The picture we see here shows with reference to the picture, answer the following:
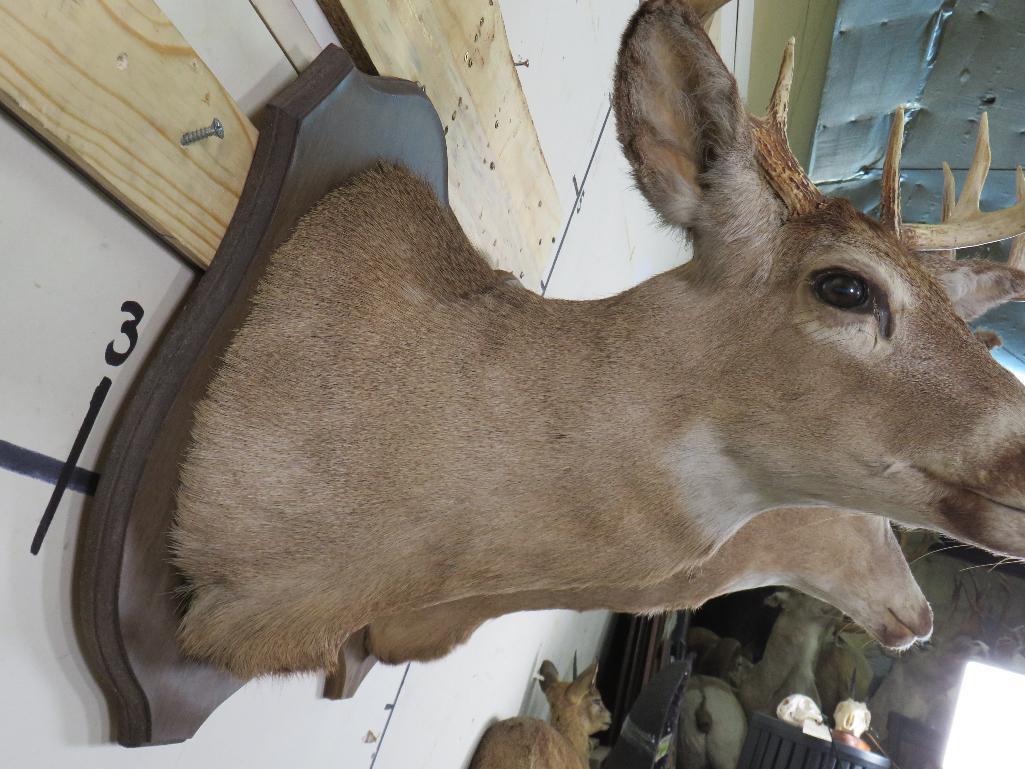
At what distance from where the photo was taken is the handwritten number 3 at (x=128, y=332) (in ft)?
2.19

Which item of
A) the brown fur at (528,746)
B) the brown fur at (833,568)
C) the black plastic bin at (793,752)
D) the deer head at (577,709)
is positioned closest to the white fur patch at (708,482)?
the brown fur at (833,568)

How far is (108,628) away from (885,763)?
2538 mm

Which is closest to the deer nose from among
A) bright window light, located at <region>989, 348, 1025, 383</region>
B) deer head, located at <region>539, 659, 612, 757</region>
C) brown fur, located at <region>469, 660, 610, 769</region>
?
brown fur, located at <region>469, 660, 610, 769</region>

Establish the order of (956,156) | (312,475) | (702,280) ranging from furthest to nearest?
1. (956,156)
2. (702,280)
3. (312,475)

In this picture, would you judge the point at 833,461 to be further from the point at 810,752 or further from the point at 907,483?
the point at 810,752

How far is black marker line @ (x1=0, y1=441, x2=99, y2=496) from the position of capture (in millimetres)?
596

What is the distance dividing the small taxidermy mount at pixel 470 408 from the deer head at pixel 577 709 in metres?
2.22

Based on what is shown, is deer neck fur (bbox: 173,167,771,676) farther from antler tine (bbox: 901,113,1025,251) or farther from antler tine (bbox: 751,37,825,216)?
antler tine (bbox: 901,113,1025,251)

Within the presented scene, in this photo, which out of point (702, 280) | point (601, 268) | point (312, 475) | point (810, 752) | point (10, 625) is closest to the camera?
point (10, 625)

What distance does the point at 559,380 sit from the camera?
84 cm

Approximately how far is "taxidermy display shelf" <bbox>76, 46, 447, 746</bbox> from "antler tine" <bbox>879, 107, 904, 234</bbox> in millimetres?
729

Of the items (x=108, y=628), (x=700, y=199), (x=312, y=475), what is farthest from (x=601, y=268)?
(x=108, y=628)

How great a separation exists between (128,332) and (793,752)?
2.61 meters

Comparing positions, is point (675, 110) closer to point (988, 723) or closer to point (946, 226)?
point (946, 226)
